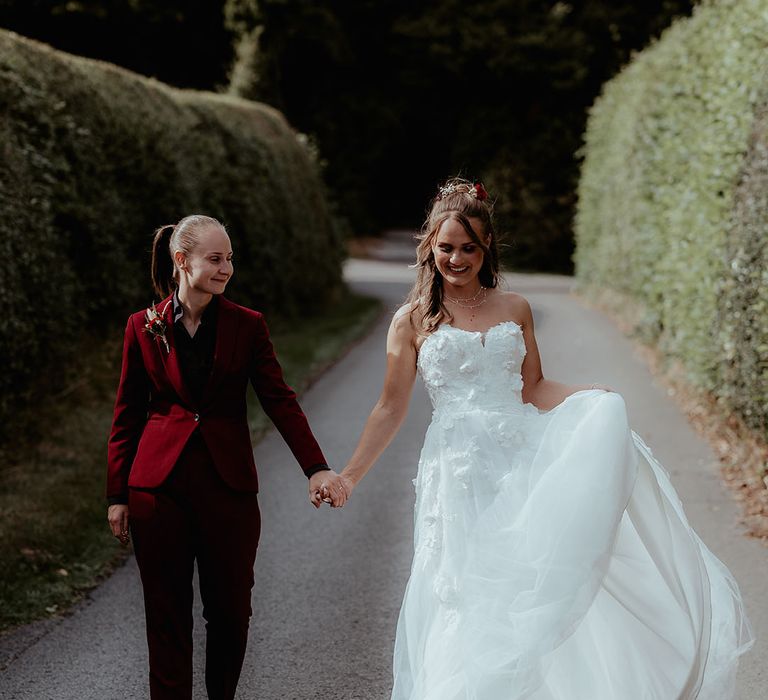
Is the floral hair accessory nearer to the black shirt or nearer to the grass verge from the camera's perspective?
the black shirt

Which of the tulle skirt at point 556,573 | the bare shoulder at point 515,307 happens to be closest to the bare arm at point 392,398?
the tulle skirt at point 556,573

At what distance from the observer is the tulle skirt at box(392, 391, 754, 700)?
10.6ft

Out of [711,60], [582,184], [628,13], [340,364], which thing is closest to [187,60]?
[628,13]

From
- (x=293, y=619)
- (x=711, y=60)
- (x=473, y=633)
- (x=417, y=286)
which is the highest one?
(x=711, y=60)

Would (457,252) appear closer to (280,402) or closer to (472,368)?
(472,368)

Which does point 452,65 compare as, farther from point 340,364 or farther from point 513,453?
point 513,453

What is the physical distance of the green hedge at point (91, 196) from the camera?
7.47 meters

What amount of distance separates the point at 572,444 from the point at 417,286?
934mm

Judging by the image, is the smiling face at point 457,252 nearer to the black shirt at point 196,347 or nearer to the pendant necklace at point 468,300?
the pendant necklace at point 468,300

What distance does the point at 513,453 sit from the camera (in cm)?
362

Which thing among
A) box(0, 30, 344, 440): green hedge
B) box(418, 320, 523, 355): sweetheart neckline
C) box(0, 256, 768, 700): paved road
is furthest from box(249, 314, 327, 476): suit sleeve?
box(0, 30, 344, 440): green hedge

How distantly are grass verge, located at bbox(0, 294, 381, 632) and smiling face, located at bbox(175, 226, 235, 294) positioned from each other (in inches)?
93.6

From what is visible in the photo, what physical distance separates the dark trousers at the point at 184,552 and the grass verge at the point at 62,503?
171cm

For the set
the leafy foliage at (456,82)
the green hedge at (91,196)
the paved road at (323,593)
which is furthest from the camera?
the leafy foliage at (456,82)
